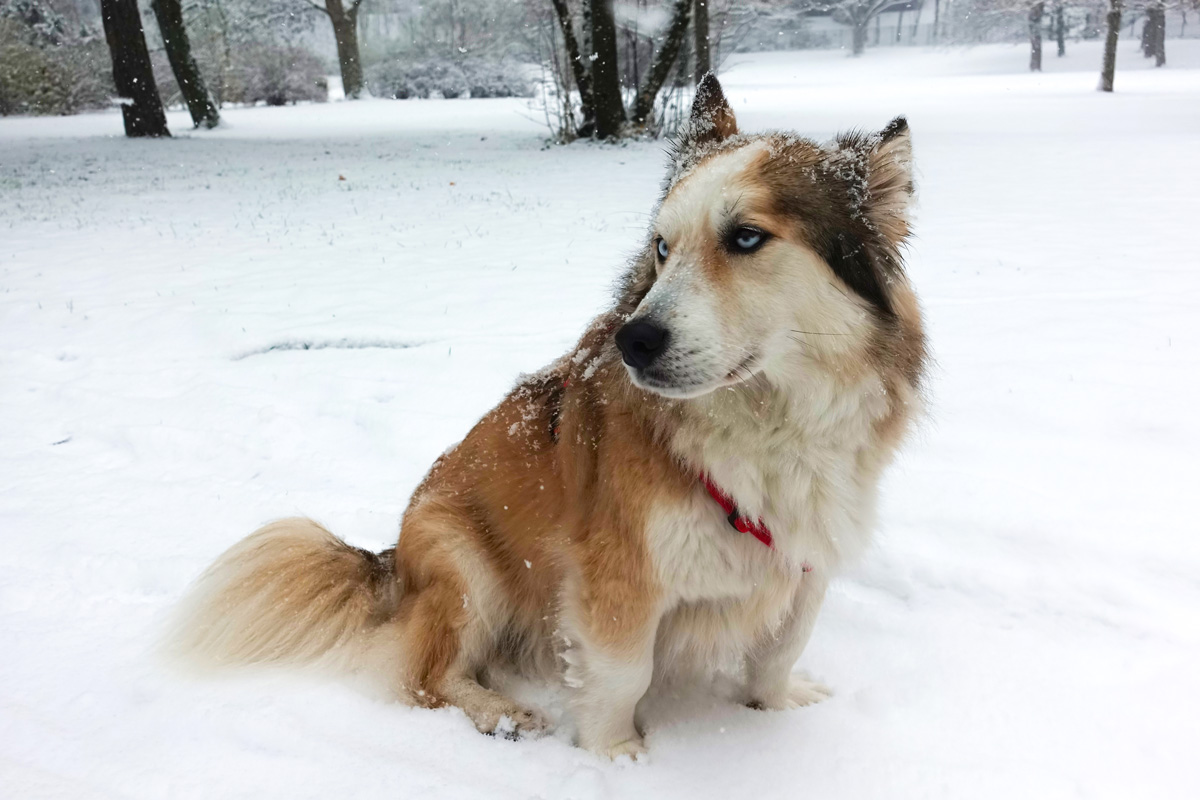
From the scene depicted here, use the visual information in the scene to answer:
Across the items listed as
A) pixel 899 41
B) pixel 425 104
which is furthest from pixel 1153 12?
pixel 425 104

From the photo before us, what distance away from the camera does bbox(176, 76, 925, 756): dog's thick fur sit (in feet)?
6.09

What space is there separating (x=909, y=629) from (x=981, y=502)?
0.87 metres

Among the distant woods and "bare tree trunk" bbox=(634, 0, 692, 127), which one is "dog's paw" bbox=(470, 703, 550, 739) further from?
"bare tree trunk" bbox=(634, 0, 692, 127)

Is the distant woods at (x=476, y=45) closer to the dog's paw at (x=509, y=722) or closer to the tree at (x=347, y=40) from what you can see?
the tree at (x=347, y=40)

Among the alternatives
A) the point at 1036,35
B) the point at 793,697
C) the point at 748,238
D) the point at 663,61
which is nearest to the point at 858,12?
the point at 1036,35

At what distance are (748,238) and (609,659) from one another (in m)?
1.19

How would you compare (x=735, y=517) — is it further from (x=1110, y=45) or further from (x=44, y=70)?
(x=44, y=70)

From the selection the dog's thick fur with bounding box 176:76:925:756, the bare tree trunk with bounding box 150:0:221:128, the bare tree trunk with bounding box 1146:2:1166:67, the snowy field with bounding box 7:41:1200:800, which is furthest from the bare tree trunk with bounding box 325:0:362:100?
the bare tree trunk with bounding box 1146:2:1166:67

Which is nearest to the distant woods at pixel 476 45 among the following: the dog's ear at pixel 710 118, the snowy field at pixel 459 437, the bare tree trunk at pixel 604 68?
the bare tree trunk at pixel 604 68

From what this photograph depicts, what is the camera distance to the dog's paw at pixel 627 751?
83.3 inches

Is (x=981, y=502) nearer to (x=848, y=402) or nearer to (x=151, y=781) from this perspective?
(x=848, y=402)

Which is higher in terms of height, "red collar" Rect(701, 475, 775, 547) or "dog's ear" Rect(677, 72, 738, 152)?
"dog's ear" Rect(677, 72, 738, 152)

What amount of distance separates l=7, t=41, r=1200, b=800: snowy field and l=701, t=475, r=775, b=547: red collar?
2.33 feet

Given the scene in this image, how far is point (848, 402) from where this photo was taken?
1.91m
